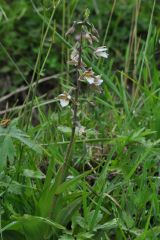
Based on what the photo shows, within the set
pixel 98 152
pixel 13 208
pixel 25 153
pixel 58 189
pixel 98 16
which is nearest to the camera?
pixel 58 189

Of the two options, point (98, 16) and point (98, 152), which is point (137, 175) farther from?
point (98, 16)

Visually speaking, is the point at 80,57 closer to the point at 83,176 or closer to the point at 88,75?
the point at 88,75

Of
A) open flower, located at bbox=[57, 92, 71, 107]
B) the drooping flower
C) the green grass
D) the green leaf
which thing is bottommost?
the green grass

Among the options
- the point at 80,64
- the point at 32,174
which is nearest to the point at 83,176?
the point at 32,174

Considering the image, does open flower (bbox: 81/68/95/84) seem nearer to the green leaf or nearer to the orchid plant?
the orchid plant

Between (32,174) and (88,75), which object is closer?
(88,75)

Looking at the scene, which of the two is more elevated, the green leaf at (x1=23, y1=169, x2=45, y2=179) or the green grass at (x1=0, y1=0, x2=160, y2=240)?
the green leaf at (x1=23, y1=169, x2=45, y2=179)

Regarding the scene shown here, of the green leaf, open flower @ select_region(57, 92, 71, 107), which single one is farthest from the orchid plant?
the green leaf

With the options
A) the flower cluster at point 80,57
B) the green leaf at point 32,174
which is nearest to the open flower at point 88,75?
the flower cluster at point 80,57

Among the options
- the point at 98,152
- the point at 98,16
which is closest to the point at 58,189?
the point at 98,152

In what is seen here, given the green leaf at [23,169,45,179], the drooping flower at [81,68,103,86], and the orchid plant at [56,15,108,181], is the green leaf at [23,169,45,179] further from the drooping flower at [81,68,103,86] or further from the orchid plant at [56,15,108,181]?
the drooping flower at [81,68,103,86]

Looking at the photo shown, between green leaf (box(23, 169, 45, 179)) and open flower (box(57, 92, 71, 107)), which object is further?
green leaf (box(23, 169, 45, 179))
